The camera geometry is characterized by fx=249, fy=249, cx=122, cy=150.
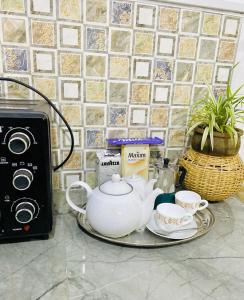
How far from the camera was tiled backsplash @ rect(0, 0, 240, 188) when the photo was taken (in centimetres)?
74

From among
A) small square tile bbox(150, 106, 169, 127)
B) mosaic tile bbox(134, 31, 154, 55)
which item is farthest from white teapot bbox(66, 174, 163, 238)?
mosaic tile bbox(134, 31, 154, 55)

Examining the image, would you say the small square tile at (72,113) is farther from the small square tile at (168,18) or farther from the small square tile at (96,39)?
the small square tile at (168,18)

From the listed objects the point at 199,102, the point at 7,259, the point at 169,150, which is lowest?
the point at 7,259

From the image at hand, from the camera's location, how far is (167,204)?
714 mm

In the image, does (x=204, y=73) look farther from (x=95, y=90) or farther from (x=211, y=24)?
(x=95, y=90)

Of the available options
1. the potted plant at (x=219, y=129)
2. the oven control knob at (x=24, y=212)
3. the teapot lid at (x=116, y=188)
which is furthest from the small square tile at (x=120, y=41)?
the oven control knob at (x=24, y=212)

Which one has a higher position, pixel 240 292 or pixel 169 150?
pixel 169 150

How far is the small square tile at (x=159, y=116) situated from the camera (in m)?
0.90

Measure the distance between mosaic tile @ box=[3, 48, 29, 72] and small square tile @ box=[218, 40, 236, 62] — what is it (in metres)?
0.66

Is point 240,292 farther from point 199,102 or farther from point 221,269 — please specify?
point 199,102

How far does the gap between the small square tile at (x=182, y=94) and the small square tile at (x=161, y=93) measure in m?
0.03

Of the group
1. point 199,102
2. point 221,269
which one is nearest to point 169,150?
point 199,102

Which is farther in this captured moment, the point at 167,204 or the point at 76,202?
the point at 76,202

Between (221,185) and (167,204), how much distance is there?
21 centimetres
